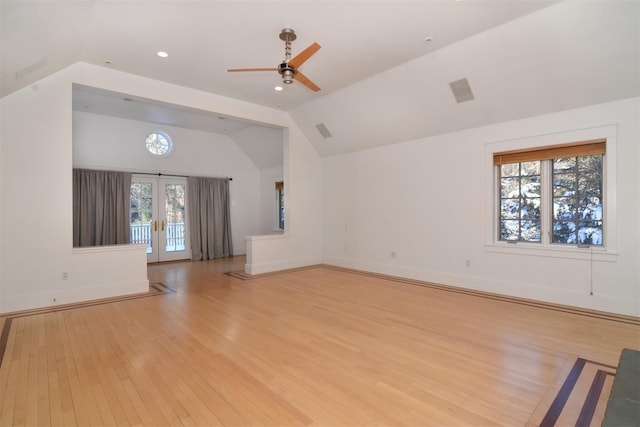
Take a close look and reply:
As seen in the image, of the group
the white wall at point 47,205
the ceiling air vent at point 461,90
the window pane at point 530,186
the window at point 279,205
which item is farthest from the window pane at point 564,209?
the window at point 279,205

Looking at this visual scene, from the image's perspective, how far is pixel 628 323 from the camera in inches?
138

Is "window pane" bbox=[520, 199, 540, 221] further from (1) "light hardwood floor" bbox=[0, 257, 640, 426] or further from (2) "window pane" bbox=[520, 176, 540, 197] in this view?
(1) "light hardwood floor" bbox=[0, 257, 640, 426]

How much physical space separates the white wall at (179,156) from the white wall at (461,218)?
322 cm

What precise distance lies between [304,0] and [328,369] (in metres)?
3.45

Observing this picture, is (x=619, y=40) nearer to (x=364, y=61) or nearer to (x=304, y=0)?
(x=364, y=61)

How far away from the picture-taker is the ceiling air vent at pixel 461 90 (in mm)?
4409

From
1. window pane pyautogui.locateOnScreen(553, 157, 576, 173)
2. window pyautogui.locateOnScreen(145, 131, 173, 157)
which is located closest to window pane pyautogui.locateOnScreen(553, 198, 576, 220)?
→ window pane pyautogui.locateOnScreen(553, 157, 576, 173)

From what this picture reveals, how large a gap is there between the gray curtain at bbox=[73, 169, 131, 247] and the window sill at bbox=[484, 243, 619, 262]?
7.75 meters

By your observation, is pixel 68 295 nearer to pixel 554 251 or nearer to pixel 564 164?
pixel 554 251

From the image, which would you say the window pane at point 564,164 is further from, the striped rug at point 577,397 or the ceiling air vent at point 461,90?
the striped rug at point 577,397

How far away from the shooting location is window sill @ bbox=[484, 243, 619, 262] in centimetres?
387

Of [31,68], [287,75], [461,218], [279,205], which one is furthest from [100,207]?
[461,218]

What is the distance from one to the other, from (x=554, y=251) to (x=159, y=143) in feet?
28.3

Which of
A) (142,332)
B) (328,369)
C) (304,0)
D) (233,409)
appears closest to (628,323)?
(328,369)
